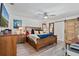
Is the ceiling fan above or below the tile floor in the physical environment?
above

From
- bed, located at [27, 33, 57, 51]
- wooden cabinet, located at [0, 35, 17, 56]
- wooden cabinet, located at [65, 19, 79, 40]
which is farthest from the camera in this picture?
bed, located at [27, 33, 57, 51]

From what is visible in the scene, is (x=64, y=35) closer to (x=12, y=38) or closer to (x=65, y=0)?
(x=65, y=0)

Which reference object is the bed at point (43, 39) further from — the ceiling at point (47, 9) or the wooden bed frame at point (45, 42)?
the ceiling at point (47, 9)

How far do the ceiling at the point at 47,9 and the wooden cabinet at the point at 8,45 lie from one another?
496mm

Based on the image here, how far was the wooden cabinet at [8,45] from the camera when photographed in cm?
179

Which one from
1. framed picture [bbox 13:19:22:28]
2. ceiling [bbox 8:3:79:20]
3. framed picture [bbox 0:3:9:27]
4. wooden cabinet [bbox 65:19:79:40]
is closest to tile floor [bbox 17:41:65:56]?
wooden cabinet [bbox 65:19:79:40]

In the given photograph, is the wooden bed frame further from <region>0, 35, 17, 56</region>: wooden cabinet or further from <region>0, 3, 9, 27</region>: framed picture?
<region>0, 3, 9, 27</region>: framed picture

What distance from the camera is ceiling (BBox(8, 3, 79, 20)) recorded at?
6.33 ft

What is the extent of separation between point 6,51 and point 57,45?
0.99 meters

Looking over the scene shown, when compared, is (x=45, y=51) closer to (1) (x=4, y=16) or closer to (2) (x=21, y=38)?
(2) (x=21, y=38)

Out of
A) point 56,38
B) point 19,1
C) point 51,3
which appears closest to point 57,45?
point 56,38

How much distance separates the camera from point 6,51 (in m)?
1.84

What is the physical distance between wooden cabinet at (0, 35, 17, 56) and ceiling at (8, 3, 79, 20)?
496 millimetres

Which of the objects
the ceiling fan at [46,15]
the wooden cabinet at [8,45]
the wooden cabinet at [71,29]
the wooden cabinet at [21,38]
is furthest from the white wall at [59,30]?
the wooden cabinet at [8,45]
